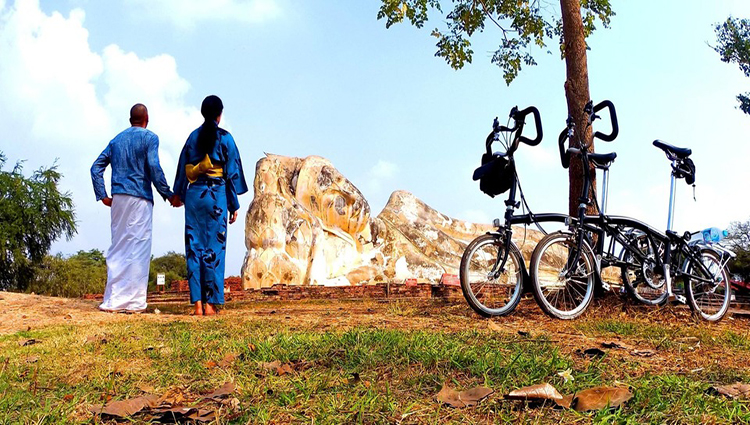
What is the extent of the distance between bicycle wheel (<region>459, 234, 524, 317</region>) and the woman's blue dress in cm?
299

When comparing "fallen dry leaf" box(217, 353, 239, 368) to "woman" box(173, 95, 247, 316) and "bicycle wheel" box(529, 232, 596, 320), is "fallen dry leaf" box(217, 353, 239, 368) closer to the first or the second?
"bicycle wheel" box(529, 232, 596, 320)

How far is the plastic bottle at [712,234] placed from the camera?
22.8ft

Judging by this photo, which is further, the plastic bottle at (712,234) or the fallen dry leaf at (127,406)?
the plastic bottle at (712,234)

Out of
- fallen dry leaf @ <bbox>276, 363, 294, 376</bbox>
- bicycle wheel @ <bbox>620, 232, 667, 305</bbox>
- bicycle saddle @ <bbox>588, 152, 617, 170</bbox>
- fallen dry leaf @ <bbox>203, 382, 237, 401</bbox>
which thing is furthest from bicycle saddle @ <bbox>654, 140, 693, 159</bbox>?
fallen dry leaf @ <bbox>203, 382, 237, 401</bbox>

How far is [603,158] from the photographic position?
235 inches

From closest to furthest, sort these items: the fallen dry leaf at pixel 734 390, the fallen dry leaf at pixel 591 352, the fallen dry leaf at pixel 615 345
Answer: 1. the fallen dry leaf at pixel 734 390
2. the fallen dry leaf at pixel 591 352
3. the fallen dry leaf at pixel 615 345

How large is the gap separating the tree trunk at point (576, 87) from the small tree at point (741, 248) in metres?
19.9

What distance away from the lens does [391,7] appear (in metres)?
10.0

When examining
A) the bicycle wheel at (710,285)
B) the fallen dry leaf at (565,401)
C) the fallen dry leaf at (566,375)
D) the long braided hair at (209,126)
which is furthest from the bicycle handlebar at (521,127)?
the fallen dry leaf at (565,401)

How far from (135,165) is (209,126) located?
4.30 feet

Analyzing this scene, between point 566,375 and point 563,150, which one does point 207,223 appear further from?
point 566,375

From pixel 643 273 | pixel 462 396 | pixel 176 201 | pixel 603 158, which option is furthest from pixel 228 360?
pixel 643 273

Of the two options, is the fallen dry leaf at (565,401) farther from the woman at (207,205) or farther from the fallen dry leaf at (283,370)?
the woman at (207,205)

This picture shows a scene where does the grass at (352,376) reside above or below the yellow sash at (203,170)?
below
